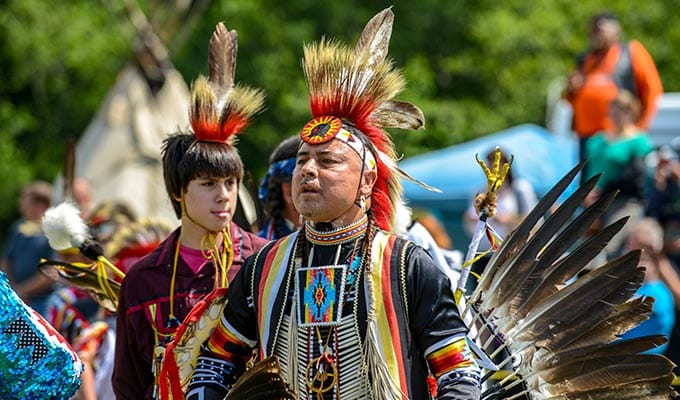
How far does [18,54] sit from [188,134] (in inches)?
551

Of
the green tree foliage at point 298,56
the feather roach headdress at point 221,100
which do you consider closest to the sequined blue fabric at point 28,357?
the feather roach headdress at point 221,100

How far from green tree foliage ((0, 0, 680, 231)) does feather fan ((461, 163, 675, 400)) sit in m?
12.4

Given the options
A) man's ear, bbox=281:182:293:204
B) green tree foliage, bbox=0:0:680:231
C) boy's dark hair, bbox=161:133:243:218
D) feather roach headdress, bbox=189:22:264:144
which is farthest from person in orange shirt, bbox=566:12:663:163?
green tree foliage, bbox=0:0:680:231

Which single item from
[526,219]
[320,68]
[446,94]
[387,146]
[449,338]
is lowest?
[449,338]

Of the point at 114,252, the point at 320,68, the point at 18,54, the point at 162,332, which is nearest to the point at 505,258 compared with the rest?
the point at 320,68

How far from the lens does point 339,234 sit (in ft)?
11.7

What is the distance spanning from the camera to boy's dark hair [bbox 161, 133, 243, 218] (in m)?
4.21

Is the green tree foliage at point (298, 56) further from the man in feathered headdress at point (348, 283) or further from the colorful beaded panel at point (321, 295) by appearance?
the colorful beaded panel at point (321, 295)

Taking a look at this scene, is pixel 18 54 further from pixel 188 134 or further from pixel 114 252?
pixel 188 134

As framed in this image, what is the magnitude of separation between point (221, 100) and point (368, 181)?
89cm

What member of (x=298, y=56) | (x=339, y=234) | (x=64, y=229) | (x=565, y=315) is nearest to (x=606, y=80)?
(x=64, y=229)

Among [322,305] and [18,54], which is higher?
[18,54]

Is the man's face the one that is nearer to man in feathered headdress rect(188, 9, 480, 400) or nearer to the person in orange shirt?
man in feathered headdress rect(188, 9, 480, 400)

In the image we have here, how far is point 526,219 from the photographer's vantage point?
374 centimetres
